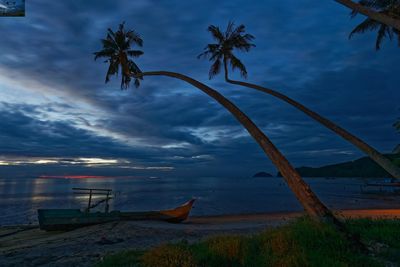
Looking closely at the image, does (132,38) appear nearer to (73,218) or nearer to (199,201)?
(73,218)

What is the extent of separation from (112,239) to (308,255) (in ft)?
32.3

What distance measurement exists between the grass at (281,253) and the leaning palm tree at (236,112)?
1.78 feet

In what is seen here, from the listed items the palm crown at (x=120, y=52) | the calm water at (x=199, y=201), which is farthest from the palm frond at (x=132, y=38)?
the calm water at (x=199, y=201)

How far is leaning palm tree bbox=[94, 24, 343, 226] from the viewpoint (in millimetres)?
8625

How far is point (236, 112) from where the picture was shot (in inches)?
427

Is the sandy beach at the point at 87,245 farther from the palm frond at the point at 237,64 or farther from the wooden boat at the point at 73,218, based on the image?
Answer: the palm frond at the point at 237,64

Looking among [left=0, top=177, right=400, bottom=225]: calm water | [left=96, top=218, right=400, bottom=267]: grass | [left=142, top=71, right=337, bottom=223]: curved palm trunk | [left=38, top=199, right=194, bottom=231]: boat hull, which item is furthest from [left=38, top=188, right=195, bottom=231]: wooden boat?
[left=0, top=177, right=400, bottom=225]: calm water

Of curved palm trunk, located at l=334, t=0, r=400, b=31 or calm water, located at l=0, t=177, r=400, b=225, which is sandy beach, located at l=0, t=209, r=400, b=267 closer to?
curved palm trunk, located at l=334, t=0, r=400, b=31

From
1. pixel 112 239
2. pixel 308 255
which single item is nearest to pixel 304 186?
pixel 308 255

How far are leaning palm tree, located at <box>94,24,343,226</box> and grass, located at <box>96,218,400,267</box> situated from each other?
0.54 m

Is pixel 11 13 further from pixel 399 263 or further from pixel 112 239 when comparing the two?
pixel 399 263

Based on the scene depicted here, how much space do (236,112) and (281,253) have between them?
535 cm

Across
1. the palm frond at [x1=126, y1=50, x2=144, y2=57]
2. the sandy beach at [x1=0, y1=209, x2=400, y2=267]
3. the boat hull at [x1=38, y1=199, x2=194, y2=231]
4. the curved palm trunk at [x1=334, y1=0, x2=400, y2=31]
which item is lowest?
the sandy beach at [x1=0, y1=209, x2=400, y2=267]

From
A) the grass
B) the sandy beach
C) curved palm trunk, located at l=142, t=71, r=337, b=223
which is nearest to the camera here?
the grass
